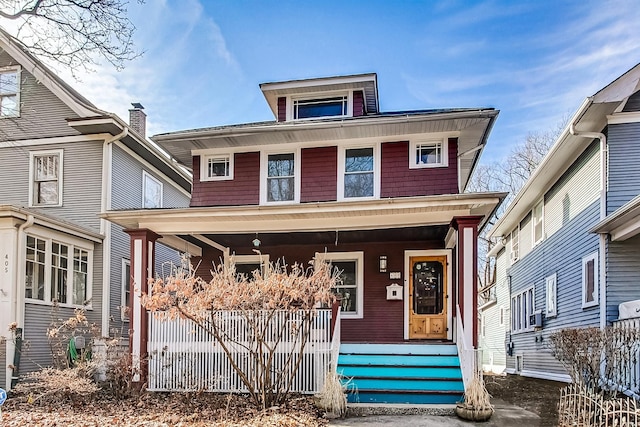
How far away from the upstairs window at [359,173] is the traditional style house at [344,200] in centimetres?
2

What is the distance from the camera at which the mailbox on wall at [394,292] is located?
445 inches

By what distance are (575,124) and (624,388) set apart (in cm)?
480

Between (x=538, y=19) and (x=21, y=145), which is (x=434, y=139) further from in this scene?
(x=21, y=145)

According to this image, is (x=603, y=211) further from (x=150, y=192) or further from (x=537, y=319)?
(x=150, y=192)

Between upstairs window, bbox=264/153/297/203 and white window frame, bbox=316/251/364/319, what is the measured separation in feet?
5.24

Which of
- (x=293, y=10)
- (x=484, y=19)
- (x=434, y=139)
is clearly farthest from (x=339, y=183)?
(x=484, y=19)

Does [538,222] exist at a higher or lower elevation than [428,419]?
higher

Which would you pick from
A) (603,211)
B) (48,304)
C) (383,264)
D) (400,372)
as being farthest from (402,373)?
(48,304)

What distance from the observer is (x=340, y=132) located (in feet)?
35.4

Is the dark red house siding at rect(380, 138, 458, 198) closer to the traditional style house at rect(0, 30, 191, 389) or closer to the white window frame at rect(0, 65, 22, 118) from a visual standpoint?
the traditional style house at rect(0, 30, 191, 389)

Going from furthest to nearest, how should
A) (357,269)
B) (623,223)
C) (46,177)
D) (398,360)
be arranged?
(46,177), (357,269), (398,360), (623,223)

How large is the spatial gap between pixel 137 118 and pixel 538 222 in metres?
12.2

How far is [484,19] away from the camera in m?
12.4

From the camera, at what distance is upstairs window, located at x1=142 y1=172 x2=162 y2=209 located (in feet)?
47.0
